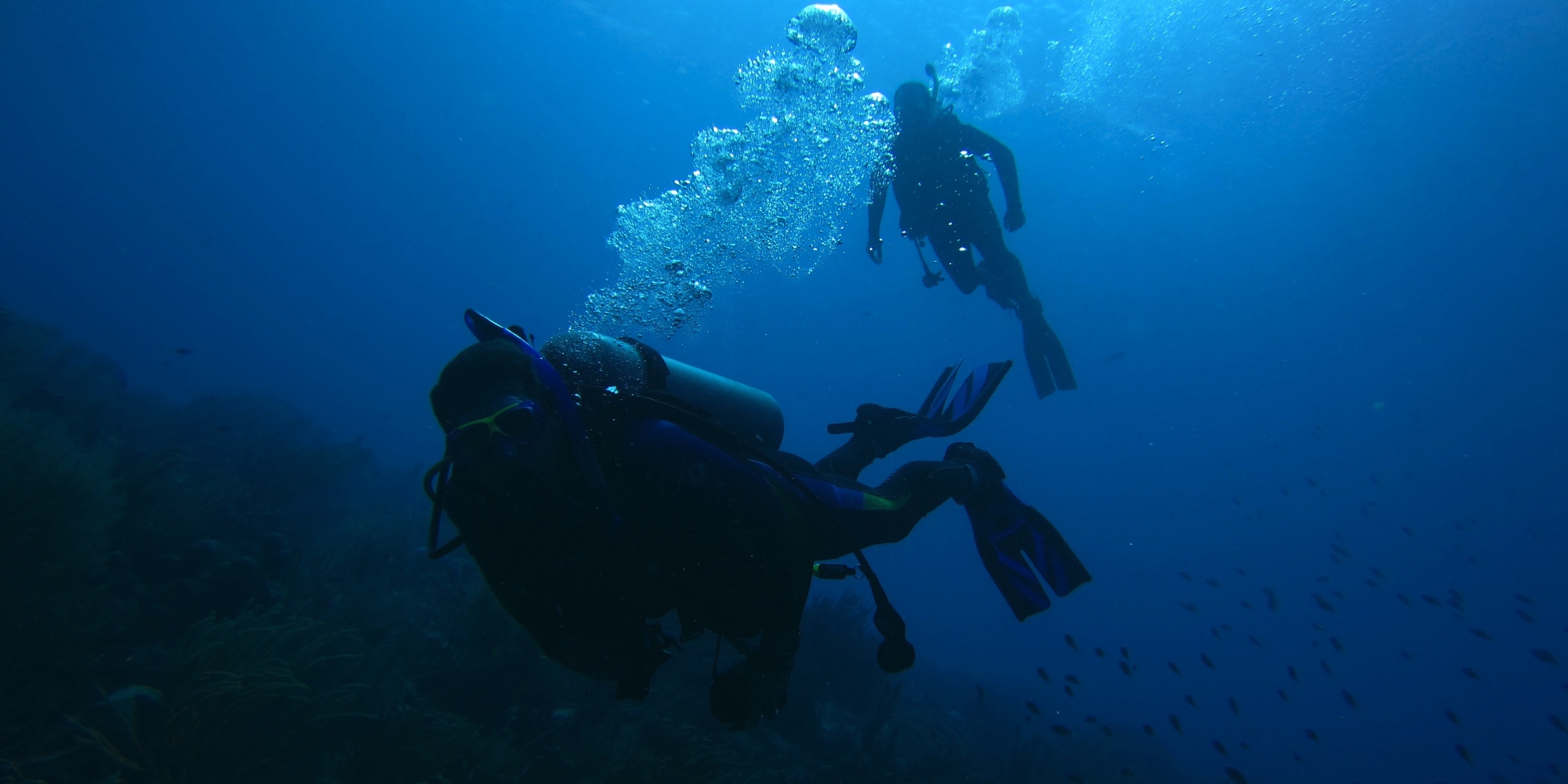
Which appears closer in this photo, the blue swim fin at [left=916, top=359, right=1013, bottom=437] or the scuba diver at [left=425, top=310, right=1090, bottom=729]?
the scuba diver at [left=425, top=310, right=1090, bottom=729]

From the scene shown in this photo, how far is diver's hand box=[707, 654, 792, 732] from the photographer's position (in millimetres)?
1921

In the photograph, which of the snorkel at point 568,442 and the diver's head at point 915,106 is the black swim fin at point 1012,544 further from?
the diver's head at point 915,106

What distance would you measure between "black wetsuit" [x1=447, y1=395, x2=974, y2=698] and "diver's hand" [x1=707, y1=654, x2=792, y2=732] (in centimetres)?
5

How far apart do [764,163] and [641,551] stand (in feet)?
41.8

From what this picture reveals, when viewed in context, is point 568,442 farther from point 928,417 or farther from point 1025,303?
point 1025,303

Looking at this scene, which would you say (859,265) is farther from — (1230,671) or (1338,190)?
(1230,671)

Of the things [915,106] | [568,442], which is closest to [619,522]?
[568,442]

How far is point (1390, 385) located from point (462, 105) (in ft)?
398

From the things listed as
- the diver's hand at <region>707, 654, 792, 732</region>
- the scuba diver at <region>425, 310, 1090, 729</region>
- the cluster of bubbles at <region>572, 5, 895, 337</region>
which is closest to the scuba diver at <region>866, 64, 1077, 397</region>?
the cluster of bubbles at <region>572, 5, 895, 337</region>

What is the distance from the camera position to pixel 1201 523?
86.3 meters

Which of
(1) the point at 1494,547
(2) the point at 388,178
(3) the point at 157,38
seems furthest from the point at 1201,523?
(3) the point at 157,38

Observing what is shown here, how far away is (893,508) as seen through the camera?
333 cm

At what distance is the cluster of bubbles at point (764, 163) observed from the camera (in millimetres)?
11688

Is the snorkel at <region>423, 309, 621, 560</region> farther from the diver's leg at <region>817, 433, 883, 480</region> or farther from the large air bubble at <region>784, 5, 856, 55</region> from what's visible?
the large air bubble at <region>784, 5, 856, 55</region>
